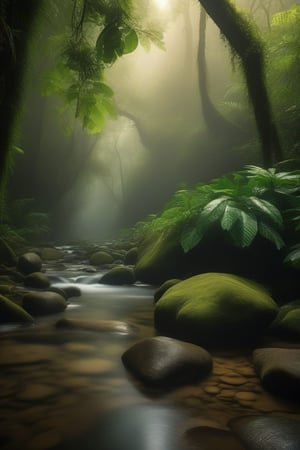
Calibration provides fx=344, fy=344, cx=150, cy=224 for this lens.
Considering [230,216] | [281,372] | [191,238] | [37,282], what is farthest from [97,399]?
[37,282]

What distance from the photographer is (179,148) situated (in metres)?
19.3

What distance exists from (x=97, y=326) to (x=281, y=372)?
188 cm

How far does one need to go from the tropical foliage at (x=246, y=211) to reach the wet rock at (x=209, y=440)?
8.04ft

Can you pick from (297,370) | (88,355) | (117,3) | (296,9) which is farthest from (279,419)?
(296,9)

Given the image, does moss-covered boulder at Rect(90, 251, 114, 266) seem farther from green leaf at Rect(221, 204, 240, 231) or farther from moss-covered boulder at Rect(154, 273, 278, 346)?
moss-covered boulder at Rect(154, 273, 278, 346)

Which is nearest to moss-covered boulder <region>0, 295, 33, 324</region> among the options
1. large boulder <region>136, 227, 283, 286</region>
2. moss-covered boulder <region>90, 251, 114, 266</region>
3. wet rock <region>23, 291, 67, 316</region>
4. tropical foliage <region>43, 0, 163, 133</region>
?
wet rock <region>23, 291, 67, 316</region>

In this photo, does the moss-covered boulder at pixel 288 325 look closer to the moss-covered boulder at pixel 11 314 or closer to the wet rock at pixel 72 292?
the moss-covered boulder at pixel 11 314

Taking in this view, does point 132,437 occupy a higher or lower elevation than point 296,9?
lower

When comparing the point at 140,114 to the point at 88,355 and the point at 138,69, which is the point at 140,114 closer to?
the point at 138,69

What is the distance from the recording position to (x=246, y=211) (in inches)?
167

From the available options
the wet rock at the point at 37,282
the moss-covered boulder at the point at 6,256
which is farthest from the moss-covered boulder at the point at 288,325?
the moss-covered boulder at the point at 6,256

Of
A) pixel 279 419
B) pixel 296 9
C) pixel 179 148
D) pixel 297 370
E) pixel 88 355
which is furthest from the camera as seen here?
pixel 179 148

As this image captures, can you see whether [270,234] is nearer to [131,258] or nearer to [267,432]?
[267,432]

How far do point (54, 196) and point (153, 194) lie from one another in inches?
275
